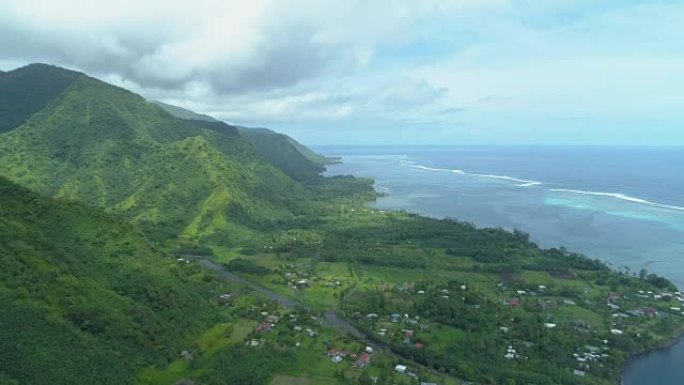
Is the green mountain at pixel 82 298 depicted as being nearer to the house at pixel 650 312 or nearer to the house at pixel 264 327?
the house at pixel 264 327

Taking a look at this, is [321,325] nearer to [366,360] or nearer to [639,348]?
[366,360]

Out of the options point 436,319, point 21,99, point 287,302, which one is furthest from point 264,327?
point 21,99

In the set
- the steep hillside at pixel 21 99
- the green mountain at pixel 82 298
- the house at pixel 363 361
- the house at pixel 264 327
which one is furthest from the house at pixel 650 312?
the steep hillside at pixel 21 99

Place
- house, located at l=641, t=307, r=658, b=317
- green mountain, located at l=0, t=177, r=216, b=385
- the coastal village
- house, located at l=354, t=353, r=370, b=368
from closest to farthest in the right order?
green mountain, located at l=0, t=177, r=216, b=385 < house, located at l=354, t=353, r=370, b=368 < the coastal village < house, located at l=641, t=307, r=658, b=317

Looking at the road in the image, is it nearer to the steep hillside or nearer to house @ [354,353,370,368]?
house @ [354,353,370,368]

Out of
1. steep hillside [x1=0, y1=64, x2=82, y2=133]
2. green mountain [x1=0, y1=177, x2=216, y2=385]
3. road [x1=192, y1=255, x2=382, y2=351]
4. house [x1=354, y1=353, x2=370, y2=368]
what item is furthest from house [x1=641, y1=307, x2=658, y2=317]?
steep hillside [x1=0, y1=64, x2=82, y2=133]

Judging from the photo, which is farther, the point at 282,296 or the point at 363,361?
the point at 282,296

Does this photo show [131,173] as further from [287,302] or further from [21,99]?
[287,302]
